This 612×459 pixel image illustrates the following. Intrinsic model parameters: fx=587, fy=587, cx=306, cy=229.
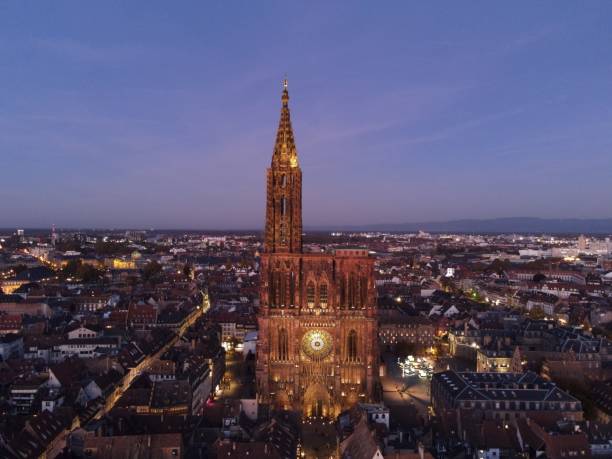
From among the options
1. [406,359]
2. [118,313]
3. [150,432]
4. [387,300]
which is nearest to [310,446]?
[150,432]

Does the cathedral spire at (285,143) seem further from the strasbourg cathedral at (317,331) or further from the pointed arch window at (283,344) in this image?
the pointed arch window at (283,344)

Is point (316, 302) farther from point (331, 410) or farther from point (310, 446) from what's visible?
point (310, 446)

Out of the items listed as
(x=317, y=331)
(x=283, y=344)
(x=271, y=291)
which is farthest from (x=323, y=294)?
(x=283, y=344)

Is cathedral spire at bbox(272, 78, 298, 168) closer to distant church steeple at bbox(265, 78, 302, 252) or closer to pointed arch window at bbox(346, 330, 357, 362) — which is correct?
distant church steeple at bbox(265, 78, 302, 252)

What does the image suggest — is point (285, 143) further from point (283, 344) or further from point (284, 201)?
point (283, 344)

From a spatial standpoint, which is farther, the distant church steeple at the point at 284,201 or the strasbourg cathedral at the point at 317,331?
the distant church steeple at the point at 284,201

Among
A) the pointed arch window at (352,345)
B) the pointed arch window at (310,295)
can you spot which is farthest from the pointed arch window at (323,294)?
the pointed arch window at (352,345)

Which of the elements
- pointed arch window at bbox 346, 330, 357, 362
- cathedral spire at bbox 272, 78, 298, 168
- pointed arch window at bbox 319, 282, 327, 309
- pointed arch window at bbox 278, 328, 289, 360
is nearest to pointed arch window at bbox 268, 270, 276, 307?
pointed arch window at bbox 278, 328, 289, 360
